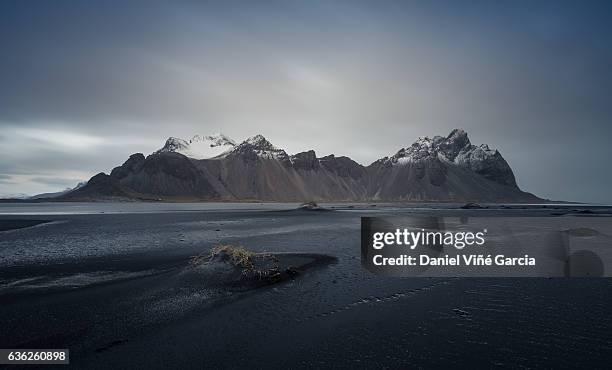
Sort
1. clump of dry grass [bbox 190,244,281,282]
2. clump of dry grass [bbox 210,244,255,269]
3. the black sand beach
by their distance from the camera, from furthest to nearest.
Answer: clump of dry grass [bbox 210,244,255,269] → clump of dry grass [bbox 190,244,281,282] → the black sand beach

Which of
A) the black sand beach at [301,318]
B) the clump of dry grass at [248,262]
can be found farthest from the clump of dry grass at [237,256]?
the black sand beach at [301,318]

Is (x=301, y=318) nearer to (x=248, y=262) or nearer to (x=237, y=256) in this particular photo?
(x=248, y=262)

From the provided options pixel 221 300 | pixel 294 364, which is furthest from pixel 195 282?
pixel 294 364

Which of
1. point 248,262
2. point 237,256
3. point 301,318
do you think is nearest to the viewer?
point 301,318

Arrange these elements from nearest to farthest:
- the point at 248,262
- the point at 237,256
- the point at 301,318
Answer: the point at 301,318 < the point at 248,262 < the point at 237,256

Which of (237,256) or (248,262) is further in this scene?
(237,256)

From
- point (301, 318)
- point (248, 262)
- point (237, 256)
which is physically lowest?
point (301, 318)

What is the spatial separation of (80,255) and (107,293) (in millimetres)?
14881

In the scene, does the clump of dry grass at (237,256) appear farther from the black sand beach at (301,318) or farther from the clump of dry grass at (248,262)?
the black sand beach at (301,318)

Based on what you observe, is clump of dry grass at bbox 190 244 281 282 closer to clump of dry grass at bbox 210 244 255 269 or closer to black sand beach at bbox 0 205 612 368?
clump of dry grass at bbox 210 244 255 269

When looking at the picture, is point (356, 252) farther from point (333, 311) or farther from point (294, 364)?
point (294, 364)

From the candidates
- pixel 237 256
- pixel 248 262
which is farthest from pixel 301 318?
pixel 237 256

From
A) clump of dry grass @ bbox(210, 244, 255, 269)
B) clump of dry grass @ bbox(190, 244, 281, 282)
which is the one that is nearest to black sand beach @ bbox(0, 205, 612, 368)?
clump of dry grass @ bbox(190, 244, 281, 282)

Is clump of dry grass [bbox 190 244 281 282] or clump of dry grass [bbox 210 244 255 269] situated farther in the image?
clump of dry grass [bbox 210 244 255 269]
